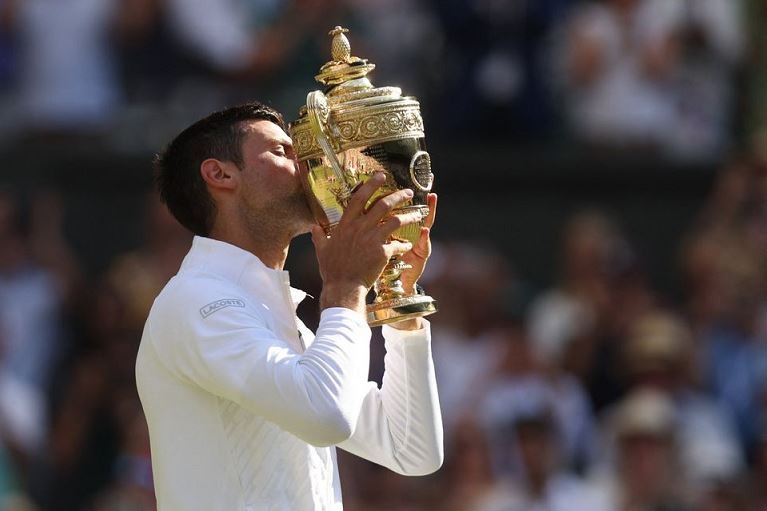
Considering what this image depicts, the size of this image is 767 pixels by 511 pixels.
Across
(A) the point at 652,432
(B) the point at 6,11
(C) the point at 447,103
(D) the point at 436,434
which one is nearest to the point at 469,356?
(A) the point at 652,432

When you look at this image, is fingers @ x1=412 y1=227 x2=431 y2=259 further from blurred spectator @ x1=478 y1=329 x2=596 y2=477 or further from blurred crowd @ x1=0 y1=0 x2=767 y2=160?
blurred crowd @ x1=0 y1=0 x2=767 y2=160

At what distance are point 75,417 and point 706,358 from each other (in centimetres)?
325

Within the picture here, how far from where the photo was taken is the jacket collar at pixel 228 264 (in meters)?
4.23

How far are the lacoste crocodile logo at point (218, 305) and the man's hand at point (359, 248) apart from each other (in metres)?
0.20

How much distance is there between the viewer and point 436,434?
4.41 meters

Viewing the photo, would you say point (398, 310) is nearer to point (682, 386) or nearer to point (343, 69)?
point (343, 69)

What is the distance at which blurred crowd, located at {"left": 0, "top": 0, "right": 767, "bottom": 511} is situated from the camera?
855 centimetres

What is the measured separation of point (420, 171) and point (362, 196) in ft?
0.69

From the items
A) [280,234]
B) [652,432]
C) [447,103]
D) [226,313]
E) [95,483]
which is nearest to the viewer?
[226,313]

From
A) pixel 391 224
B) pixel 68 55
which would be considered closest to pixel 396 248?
pixel 391 224

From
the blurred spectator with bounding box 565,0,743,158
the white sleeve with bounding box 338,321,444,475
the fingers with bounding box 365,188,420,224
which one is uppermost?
the blurred spectator with bounding box 565,0,743,158

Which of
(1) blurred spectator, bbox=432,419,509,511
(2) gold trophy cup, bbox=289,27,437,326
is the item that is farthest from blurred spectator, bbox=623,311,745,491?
(2) gold trophy cup, bbox=289,27,437,326

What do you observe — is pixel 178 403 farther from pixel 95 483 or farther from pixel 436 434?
pixel 95 483

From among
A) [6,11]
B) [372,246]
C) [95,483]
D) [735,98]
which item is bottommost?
[95,483]
